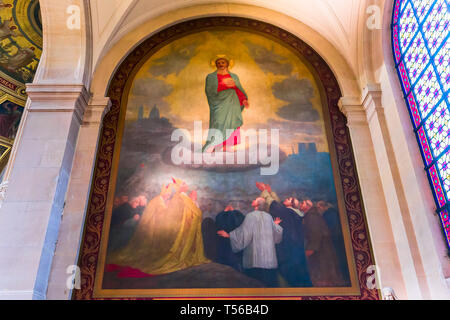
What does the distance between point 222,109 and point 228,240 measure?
2714 millimetres

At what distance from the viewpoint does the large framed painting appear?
20.4ft

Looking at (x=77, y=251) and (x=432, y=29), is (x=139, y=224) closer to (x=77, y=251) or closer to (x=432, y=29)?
(x=77, y=251)

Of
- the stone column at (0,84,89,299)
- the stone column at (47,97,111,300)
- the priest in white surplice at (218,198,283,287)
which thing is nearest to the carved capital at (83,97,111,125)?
the stone column at (47,97,111,300)

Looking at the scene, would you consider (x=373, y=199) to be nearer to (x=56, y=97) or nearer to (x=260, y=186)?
(x=260, y=186)

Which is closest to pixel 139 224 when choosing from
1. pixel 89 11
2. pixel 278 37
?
pixel 89 11

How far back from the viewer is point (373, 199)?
679 centimetres

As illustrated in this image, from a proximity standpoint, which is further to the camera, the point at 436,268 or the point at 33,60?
the point at 33,60

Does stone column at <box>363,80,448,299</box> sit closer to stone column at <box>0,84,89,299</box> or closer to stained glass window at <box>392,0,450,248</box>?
stained glass window at <box>392,0,450,248</box>

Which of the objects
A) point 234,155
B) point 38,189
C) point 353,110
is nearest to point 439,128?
point 353,110

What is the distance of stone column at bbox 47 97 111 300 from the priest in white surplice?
239 centimetres

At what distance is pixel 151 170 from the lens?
7.20 m

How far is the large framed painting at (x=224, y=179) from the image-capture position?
20.4 feet

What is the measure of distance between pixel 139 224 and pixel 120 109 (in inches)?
98.8

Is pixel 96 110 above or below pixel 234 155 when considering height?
above
